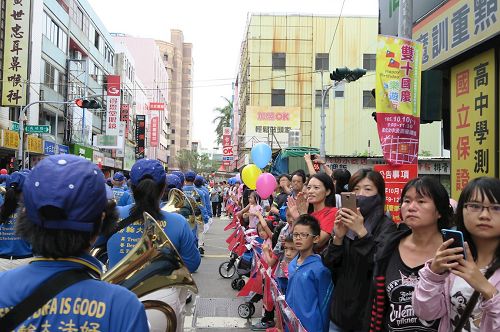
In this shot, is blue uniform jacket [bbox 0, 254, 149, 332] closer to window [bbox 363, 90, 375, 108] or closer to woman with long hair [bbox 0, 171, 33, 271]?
woman with long hair [bbox 0, 171, 33, 271]

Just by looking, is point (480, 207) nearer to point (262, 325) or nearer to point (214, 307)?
point (262, 325)

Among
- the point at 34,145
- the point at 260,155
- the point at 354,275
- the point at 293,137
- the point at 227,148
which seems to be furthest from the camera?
the point at 227,148

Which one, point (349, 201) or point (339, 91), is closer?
point (349, 201)

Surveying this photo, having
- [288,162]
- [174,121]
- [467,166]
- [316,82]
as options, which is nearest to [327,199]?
[467,166]

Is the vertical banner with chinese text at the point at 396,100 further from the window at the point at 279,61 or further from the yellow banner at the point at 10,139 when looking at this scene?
the window at the point at 279,61

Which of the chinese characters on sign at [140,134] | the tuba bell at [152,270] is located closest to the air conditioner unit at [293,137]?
the chinese characters on sign at [140,134]

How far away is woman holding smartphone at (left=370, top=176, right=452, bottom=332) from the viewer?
2.75 meters

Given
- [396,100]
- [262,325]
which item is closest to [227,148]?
[262,325]

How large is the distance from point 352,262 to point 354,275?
90 mm

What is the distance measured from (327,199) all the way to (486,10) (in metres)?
3.25

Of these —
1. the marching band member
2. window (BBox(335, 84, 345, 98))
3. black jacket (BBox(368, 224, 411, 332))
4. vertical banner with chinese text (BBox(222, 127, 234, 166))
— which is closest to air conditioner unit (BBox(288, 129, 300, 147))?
window (BBox(335, 84, 345, 98))

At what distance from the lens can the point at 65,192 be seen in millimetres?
1584

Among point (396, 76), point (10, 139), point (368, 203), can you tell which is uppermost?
point (10, 139)

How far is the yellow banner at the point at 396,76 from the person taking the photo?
5.35 metres
